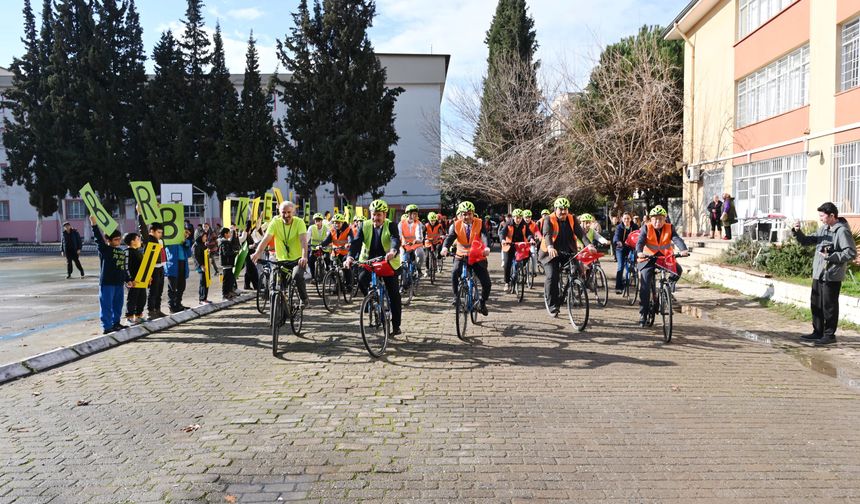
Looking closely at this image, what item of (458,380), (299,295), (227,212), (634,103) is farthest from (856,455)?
(634,103)

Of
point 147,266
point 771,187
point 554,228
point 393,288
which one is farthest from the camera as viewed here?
point 771,187

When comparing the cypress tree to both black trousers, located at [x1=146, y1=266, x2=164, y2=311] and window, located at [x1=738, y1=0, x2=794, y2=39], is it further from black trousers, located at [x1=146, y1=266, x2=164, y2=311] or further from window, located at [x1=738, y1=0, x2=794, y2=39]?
black trousers, located at [x1=146, y1=266, x2=164, y2=311]

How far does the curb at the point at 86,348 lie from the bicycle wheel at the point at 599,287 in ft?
25.7

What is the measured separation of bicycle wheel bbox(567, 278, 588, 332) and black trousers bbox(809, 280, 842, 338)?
316cm

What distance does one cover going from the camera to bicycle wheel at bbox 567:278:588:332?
30.9 feet

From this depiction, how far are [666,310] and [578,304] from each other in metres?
1.42

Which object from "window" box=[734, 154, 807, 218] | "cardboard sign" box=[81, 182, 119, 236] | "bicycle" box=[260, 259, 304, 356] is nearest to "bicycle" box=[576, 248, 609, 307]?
"bicycle" box=[260, 259, 304, 356]

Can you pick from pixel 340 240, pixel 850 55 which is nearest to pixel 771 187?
pixel 850 55

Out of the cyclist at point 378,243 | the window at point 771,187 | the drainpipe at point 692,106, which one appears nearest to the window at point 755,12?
the drainpipe at point 692,106

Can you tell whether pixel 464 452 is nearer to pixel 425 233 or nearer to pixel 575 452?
pixel 575 452

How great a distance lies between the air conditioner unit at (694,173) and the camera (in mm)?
24594

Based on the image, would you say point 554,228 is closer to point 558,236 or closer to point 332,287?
point 558,236

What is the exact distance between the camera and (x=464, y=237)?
31.1 ft

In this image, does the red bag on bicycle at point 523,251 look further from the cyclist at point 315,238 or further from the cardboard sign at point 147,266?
the cardboard sign at point 147,266
